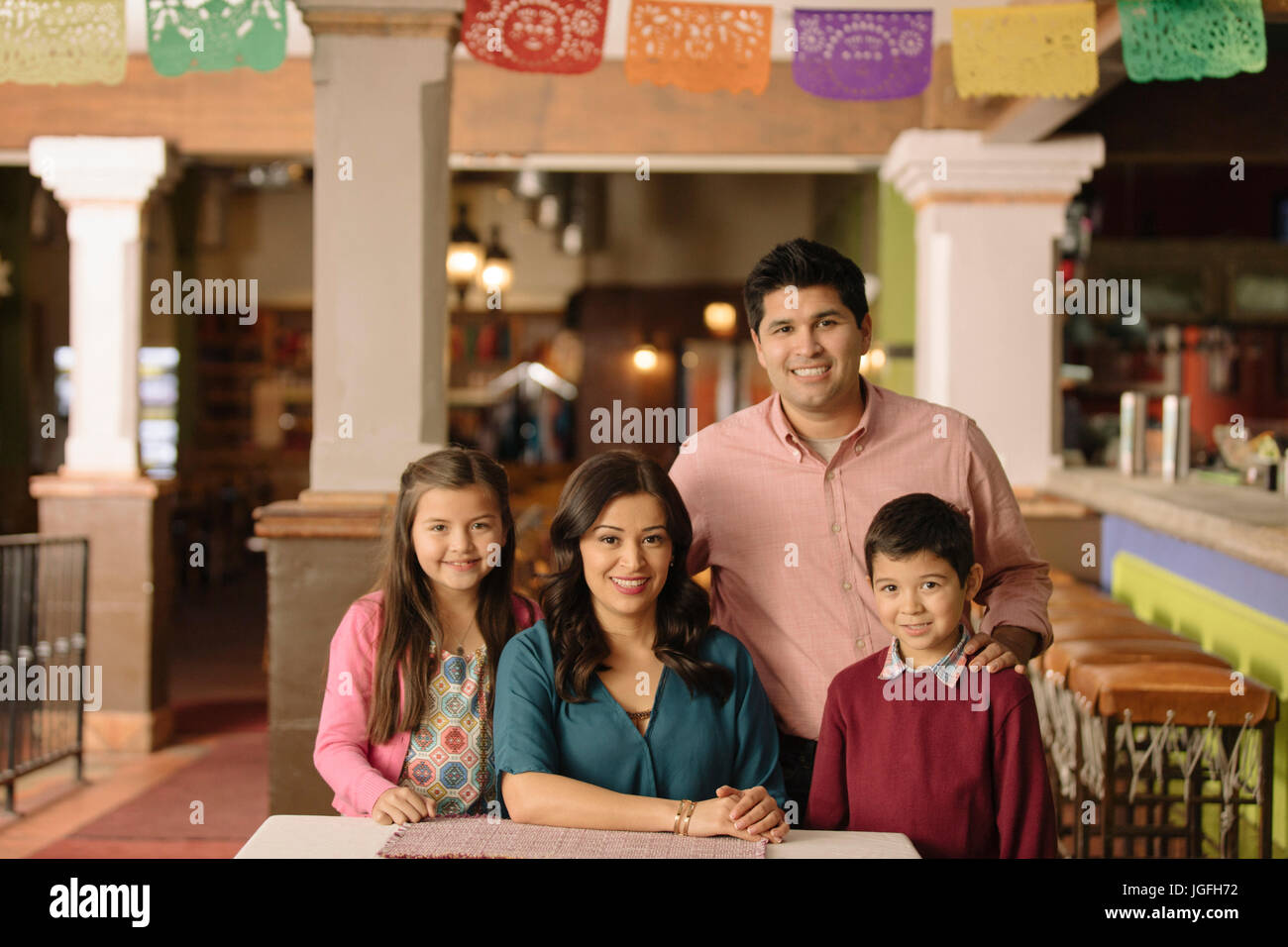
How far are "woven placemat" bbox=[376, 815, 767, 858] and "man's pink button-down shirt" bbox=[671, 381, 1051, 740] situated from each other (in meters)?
0.47

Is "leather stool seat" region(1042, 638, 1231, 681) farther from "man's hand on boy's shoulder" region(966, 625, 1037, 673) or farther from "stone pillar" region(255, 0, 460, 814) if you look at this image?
"stone pillar" region(255, 0, 460, 814)

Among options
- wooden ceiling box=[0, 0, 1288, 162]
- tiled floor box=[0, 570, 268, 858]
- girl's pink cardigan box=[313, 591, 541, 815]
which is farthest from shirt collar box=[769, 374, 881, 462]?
wooden ceiling box=[0, 0, 1288, 162]

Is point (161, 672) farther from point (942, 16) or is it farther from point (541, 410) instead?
point (541, 410)

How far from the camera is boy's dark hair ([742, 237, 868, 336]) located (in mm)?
1952

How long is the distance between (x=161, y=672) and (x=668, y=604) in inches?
170

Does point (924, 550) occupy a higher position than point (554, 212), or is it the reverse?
point (554, 212)

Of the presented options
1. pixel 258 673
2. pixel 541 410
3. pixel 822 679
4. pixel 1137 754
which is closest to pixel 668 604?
pixel 822 679

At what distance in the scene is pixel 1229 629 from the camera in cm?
358

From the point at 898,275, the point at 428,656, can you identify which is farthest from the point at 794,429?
the point at 898,275

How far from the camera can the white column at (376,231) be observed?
3.28 meters

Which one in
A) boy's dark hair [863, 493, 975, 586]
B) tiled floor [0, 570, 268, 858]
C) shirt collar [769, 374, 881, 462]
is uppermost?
shirt collar [769, 374, 881, 462]

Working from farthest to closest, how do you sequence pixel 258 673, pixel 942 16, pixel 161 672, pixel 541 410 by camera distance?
pixel 541 410
pixel 258 673
pixel 161 672
pixel 942 16
